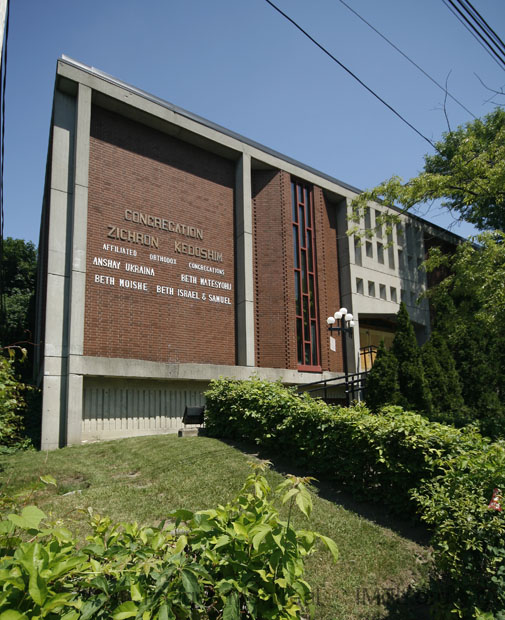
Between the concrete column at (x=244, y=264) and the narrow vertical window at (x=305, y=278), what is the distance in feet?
7.88

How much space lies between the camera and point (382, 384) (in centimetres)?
1327

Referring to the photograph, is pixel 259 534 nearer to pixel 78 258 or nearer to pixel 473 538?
pixel 473 538

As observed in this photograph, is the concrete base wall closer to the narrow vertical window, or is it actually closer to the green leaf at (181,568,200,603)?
the narrow vertical window

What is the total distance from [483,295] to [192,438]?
9.15 metres

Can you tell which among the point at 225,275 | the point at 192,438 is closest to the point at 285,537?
the point at 192,438

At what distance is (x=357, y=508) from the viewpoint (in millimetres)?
6449

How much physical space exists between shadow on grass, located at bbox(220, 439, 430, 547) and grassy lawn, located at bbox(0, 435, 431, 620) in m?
0.13

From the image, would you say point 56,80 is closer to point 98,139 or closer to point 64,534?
point 98,139

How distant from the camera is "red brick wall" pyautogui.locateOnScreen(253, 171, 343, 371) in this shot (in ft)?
57.2

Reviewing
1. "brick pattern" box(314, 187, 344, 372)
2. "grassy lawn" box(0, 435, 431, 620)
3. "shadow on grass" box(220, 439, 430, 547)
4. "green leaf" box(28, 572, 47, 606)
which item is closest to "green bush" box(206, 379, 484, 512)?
"shadow on grass" box(220, 439, 430, 547)

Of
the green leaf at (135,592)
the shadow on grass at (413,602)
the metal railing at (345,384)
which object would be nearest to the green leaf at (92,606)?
the green leaf at (135,592)

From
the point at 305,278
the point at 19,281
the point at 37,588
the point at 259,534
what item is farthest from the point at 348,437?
the point at 19,281

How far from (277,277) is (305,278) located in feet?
5.98

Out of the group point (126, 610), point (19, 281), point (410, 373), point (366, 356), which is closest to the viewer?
point (126, 610)
